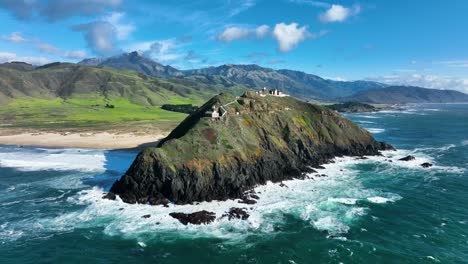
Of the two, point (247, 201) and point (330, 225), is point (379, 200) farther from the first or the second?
point (247, 201)

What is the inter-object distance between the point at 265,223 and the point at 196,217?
11.2 meters

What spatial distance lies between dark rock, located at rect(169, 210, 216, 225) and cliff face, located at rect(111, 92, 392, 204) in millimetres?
6453

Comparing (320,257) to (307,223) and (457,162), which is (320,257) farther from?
(457,162)

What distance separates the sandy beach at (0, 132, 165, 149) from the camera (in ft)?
395

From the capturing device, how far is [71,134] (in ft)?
464

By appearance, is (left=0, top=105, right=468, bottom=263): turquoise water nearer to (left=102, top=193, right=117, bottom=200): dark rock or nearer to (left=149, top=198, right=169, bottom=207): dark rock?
(left=149, top=198, right=169, bottom=207): dark rock

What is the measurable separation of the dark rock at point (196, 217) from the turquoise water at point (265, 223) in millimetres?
1312

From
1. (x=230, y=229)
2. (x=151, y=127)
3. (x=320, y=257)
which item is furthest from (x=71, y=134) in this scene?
(x=320, y=257)

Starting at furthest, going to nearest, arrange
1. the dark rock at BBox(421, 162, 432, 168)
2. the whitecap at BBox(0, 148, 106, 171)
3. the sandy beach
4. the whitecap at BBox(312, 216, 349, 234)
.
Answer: the sandy beach
the dark rock at BBox(421, 162, 432, 168)
the whitecap at BBox(0, 148, 106, 171)
the whitecap at BBox(312, 216, 349, 234)

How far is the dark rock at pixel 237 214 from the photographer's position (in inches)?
2200

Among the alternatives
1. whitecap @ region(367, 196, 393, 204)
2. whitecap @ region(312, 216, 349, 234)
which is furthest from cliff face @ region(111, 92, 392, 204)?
whitecap @ region(367, 196, 393, 204)

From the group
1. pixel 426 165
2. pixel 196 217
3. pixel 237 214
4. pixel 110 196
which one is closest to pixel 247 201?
pixel 237 214

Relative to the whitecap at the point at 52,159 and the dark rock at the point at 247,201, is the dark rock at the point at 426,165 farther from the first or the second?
the whitecap at the point at 52,159

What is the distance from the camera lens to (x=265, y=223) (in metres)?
53.9
